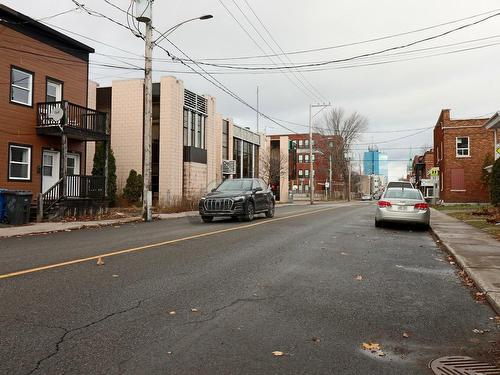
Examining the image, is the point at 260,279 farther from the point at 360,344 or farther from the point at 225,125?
the point at 225,125

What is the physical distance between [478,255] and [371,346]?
6330 mm

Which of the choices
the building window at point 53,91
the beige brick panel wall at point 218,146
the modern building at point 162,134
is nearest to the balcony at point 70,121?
the building window at point 53,91

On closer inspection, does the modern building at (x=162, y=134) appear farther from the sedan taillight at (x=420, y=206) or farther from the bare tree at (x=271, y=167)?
the bare tree at (x=271, y=167)

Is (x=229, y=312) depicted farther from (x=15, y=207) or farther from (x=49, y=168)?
(x=49, y=168)

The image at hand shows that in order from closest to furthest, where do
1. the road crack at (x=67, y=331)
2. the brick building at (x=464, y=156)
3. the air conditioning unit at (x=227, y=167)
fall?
1. the road crack at (x=67, y=331)
2. the brick building at (x=464, y=156)
3. the air conditioning unit at (x=227, y=167)

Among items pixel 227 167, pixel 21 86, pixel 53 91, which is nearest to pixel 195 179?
pixel 227 167

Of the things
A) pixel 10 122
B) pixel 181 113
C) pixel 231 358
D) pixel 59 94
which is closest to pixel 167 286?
pixel 231 358

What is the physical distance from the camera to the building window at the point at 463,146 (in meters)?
38.9

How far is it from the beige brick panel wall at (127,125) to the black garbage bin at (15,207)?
48.6ft

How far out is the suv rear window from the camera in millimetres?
15719

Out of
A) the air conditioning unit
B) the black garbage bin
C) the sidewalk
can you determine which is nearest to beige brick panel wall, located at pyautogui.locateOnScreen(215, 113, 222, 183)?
the air conditioning unit

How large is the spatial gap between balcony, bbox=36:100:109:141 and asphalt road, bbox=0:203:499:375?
1010 cm

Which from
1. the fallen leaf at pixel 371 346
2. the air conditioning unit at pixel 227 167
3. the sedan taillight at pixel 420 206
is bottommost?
the fallen leaf at pixel 371 346

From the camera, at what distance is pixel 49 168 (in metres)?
20.5
